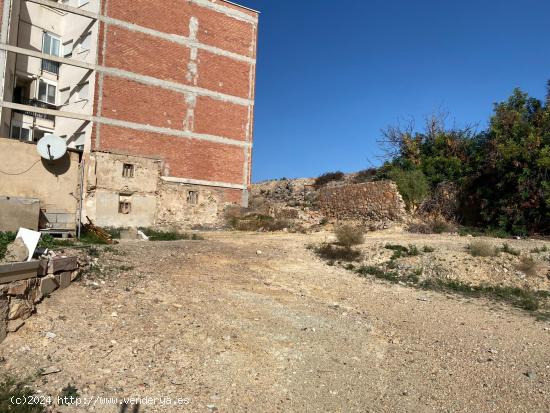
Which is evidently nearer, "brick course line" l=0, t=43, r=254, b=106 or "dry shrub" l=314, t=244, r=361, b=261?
"dry shrub" l=314, t=244, r=361, b=261

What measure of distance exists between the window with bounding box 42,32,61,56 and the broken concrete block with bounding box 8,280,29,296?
933 inches

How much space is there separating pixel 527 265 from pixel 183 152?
18173 millimetres

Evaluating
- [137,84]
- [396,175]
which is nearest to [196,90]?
[137,84]

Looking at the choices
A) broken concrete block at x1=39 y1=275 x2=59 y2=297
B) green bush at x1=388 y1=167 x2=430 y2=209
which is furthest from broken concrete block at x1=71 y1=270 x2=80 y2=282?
green bush at x1=388 y1=167 x2=430 y2=209

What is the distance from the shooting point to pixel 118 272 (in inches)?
356

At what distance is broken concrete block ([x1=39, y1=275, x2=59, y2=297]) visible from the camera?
6832 millimetres

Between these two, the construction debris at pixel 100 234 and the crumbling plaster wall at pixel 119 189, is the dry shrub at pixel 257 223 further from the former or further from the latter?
the construction debris at pixel 100 234

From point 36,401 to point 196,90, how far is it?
898 inches

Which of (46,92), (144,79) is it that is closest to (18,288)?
(144,79)

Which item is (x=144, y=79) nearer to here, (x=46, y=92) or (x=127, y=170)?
(x=127, y=170)

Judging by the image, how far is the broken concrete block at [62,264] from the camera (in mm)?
7180

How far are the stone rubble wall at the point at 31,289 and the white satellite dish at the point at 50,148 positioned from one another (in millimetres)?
10430

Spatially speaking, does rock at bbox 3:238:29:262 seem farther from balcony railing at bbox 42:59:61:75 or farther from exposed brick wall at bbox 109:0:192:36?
balcony railing at bbox 42:59:61:75

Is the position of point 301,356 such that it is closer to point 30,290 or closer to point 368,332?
point 368,332
